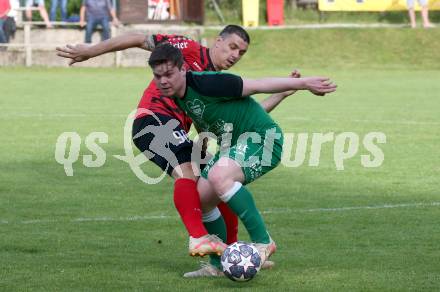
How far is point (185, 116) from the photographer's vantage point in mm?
8406

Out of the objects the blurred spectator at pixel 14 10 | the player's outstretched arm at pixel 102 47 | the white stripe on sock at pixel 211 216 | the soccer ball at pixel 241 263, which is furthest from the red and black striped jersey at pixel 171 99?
the blurred spectator at pixel 14 10

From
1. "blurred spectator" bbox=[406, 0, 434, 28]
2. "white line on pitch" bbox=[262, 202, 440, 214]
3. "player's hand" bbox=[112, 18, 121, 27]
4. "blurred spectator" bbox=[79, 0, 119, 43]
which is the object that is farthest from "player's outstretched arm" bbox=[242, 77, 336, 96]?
"blurred spectator" bbox=[406, 0, 434, 28]

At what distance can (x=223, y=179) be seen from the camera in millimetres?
7453

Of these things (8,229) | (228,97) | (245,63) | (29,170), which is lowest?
(245,63)

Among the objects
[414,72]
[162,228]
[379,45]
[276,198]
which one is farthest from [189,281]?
[379,45]

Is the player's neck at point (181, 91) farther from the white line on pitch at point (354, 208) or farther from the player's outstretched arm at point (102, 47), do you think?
the white line on pitch at point (354, 208)

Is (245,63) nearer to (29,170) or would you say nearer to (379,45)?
(379,45)

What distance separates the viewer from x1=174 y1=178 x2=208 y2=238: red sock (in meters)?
7.57

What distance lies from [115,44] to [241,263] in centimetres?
223

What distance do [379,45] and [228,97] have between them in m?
30.0

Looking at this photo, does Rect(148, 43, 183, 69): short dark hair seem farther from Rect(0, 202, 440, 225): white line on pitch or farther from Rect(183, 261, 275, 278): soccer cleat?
Rect(0, 202, 440, 225): white line on pitch

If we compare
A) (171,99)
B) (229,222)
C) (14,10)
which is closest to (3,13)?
(14,10)

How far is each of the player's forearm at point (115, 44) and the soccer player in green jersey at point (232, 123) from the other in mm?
1074

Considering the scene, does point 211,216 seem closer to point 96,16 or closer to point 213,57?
point 213,57
